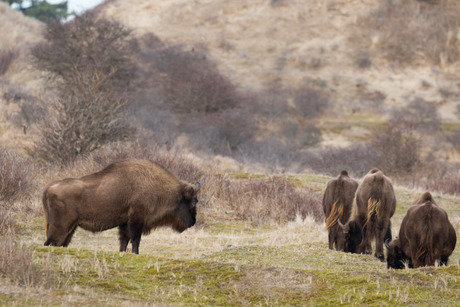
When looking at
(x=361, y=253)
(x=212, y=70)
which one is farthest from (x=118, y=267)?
(x=212, y=70)

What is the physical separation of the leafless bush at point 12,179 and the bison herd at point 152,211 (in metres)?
5.76

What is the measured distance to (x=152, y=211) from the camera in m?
10.4

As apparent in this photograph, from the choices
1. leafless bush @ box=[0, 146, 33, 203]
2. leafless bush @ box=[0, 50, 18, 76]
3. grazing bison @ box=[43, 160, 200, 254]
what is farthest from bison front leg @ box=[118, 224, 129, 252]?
leafless bush @ box=[0, 50, 18, 76]

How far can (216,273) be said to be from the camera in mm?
7824

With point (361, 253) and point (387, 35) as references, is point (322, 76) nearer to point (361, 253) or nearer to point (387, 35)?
point (387, 35)

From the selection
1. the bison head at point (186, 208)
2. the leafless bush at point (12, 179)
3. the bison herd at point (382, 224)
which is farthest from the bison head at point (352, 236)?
the leafless bush at point (12, 179)

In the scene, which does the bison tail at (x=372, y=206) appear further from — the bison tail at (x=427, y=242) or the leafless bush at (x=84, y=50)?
the leafless bush at (x=84, y=50)

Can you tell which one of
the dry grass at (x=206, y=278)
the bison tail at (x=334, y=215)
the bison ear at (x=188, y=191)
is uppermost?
the dry grass at (x=206, y=278)

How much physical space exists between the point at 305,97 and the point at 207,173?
109ft

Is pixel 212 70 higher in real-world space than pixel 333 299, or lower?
lower

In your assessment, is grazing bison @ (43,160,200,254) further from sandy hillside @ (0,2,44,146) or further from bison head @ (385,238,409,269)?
sandy hillside @ (0,2,44,146)

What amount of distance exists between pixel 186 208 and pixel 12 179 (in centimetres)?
596

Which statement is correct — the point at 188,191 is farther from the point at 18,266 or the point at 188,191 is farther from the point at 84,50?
the point at 84,50

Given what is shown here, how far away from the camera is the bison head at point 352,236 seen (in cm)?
1213
